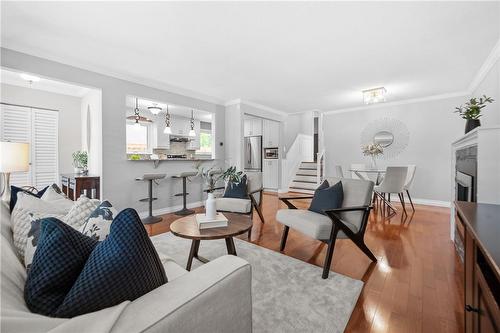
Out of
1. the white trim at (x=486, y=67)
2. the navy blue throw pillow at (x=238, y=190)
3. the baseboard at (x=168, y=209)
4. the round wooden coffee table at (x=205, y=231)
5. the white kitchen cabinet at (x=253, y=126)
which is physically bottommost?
the baseboard at (x=168, y=209)

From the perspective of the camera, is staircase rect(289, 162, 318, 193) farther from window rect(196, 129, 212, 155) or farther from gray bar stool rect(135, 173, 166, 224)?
gray bar stool rect(135, 173, 166, 224)

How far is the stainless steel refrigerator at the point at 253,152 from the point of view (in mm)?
7203

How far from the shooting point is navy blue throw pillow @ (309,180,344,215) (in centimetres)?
238

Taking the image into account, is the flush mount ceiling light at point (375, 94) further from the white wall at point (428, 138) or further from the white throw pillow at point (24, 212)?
the white throw pillow at point (24, 212)

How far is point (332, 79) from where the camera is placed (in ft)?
12.7

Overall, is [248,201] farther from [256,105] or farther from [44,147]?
[44,147]

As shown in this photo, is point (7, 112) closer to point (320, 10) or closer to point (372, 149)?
point (320, 10)

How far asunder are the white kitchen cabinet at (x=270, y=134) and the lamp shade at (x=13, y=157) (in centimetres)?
547

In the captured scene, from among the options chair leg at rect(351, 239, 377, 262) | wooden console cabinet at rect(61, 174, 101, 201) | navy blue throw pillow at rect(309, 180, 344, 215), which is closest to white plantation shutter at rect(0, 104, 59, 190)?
wooden console cabinet at rect(61, 174, 101, 201)

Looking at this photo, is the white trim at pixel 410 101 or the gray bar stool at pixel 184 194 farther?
the white trim at pixel 410 101

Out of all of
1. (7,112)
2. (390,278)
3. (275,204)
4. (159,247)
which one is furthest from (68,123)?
(390,278)

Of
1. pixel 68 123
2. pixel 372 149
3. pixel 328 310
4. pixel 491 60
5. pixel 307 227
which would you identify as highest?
pixel 491 60

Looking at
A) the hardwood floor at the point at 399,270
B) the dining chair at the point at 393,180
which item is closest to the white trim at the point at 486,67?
the dining chair at the point at 393,180

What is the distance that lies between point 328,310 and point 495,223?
107cm
